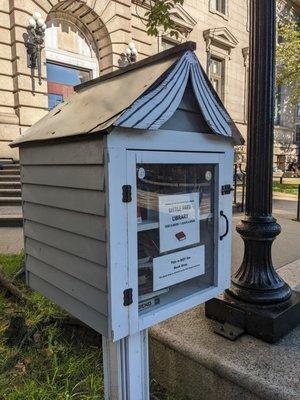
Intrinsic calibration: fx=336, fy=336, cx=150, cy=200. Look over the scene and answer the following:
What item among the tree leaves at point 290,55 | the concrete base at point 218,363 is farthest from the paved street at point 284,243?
the tree leaves at point 290,55

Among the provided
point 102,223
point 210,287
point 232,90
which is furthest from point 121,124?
point 232,90

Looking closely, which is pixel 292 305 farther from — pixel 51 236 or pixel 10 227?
pixel 10 227

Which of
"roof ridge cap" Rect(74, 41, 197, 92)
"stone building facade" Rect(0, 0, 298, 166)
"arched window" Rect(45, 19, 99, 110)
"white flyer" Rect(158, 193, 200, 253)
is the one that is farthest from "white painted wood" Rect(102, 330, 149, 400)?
"arched window" Rect(45, 19, 99, 110)

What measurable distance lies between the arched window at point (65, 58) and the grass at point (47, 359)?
946 cm

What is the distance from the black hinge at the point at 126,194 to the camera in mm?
1568

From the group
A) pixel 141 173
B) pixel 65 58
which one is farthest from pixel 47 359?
pixel 65 58

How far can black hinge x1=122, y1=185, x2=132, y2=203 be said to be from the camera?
61.7 inches

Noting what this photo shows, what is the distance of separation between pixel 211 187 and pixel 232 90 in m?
16.7

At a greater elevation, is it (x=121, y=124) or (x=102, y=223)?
(x=121, y=124)

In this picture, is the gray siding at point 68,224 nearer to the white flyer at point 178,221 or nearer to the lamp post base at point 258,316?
the white flyer at point 178,221

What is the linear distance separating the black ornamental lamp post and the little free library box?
1.04 ft

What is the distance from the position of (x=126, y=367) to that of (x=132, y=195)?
3.20 ft

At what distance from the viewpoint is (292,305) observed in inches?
93.4

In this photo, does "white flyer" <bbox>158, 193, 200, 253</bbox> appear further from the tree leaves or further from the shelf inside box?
the tree leaves
